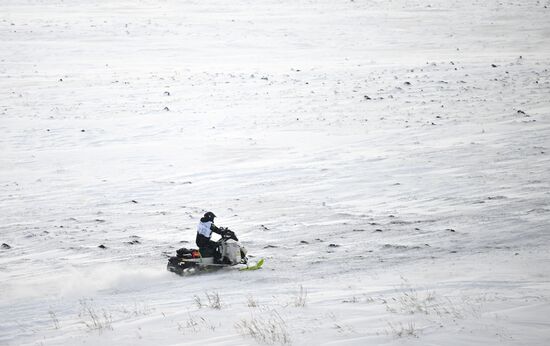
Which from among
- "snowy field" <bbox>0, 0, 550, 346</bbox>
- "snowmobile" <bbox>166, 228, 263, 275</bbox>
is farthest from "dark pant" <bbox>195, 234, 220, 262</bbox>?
"snowy field" <bbox>0, 0, 550, 346</bbox>

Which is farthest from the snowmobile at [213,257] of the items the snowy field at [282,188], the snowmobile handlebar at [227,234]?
the snowy field at [282,188]

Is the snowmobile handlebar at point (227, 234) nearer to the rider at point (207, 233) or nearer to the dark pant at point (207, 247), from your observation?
the rider at point (207, 233)

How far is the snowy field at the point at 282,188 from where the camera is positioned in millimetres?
9742

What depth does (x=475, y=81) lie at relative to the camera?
32344 mm

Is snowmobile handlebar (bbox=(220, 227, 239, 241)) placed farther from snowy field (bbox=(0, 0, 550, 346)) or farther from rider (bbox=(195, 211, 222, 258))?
snowy field (bbox=(0, 0, 550, 346))

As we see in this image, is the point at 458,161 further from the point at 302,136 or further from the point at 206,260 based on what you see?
the point at 206,260

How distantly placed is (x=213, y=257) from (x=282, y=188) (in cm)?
615

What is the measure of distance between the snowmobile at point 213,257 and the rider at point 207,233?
0.02 m

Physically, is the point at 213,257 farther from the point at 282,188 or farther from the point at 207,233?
the point at 282,188

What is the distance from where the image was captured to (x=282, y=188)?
19250mm

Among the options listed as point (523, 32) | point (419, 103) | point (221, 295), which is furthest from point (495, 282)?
point (523, 32)

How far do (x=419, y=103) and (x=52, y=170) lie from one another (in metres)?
15.2

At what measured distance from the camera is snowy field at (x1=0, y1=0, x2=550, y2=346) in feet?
32.0

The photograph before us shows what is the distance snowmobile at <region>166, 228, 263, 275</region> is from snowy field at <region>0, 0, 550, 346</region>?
0.26m
